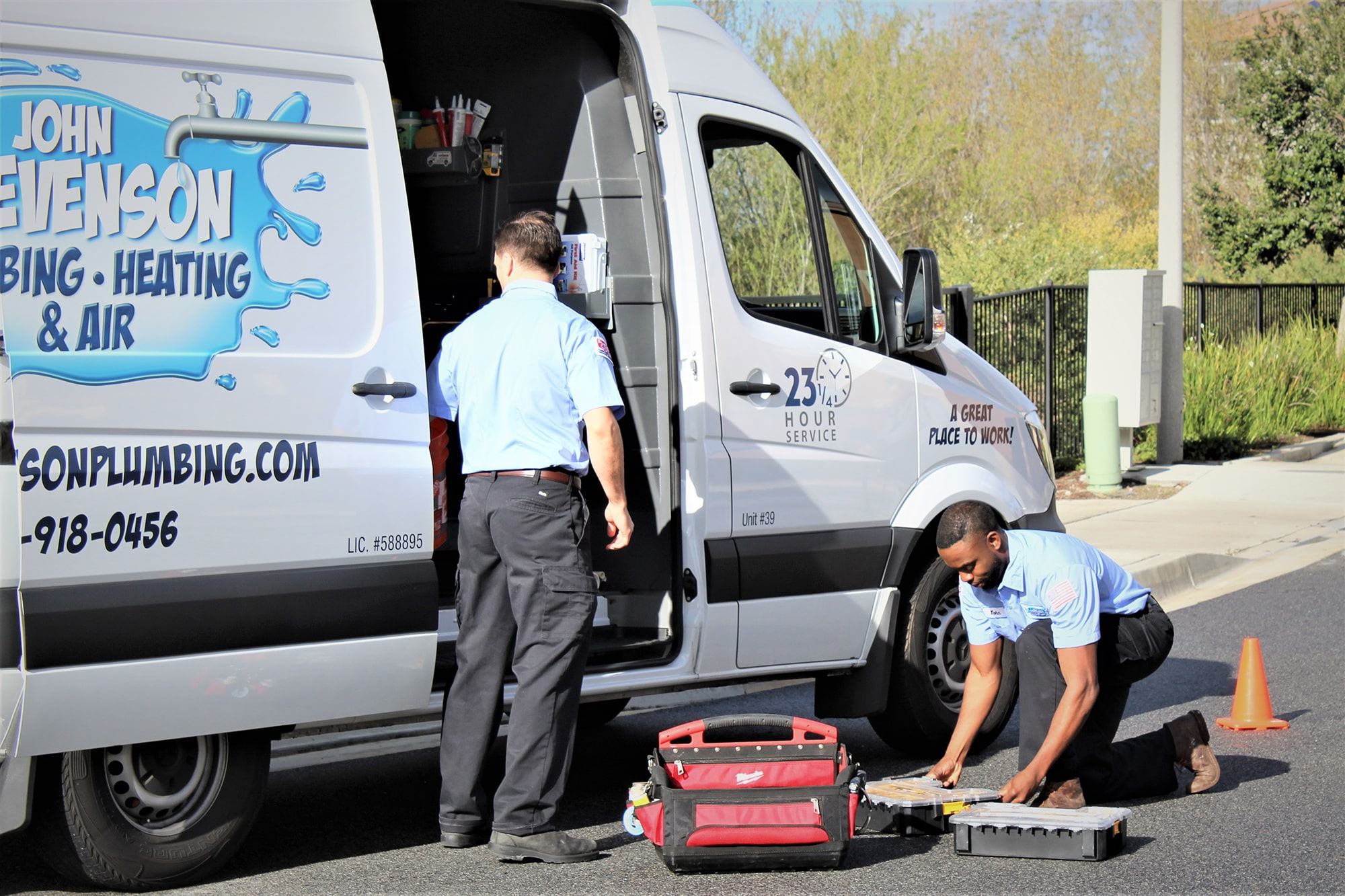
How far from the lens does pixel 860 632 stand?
5969mm

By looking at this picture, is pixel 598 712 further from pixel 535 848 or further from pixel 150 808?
pixel 150 808

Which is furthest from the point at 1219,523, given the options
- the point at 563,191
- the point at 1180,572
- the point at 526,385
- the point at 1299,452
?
the point at 526,385

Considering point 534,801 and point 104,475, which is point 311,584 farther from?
point 534,801

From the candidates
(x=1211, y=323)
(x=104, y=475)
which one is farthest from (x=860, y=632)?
(x=1211, y=323)

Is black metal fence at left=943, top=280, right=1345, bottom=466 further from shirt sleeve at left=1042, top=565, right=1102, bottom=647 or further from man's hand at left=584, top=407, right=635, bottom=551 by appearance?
man's hand at left=584, top=407, right=635, bottom=551

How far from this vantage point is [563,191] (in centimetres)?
591

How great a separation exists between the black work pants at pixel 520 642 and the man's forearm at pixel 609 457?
0.15 metres

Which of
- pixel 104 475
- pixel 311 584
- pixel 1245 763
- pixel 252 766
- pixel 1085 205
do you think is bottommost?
pixel 1245 763

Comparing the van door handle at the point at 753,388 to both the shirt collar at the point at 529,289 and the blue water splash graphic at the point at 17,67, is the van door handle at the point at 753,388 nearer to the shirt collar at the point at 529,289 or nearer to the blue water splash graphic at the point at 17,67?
the shirt collar at the point at 529,289

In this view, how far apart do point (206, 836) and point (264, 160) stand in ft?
6.46

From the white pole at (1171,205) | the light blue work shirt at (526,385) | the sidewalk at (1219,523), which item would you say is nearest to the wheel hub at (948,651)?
the light blue work shirt at (526,385)

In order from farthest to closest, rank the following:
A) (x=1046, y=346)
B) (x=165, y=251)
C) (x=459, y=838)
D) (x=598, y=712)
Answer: (x=1046, y=346)
(x=598, y=712)
(x=459, y=838)
(x=165, y=251)

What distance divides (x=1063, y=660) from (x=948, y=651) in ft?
3.94

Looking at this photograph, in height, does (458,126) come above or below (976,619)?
above
